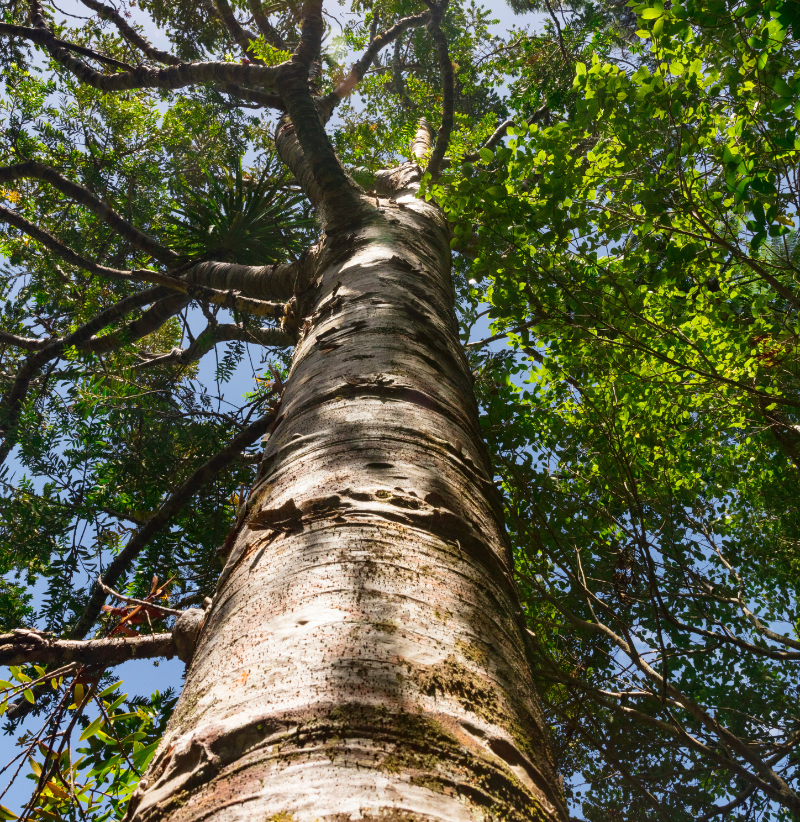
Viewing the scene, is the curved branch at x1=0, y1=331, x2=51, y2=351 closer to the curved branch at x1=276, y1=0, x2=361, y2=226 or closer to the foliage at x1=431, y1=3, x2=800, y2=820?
the curved branch at x1=276, y1=0, x2=361, y2=226

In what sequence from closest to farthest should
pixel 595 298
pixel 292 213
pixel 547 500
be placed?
pixel 595 298
pixel 547 500
pixel 292 213

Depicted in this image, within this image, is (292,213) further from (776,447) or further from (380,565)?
(380,565)

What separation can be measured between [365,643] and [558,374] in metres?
2.82

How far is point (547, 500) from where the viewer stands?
311 cm

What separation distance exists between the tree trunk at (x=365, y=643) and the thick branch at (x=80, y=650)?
0.71 meters

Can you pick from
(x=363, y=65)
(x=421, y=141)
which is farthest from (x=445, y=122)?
(x=363, y=65)

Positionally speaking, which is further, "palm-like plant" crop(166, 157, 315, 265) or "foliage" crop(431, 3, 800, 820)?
"palm-like plant" crop(166, 157, 315, 265)

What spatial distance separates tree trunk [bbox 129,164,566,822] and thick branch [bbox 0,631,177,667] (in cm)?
71

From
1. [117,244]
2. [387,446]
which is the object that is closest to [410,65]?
[117,244]

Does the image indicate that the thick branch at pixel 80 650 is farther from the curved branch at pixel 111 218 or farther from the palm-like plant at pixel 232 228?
the palm-like plant at pixel 232 228

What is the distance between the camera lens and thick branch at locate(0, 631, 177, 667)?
1640mm

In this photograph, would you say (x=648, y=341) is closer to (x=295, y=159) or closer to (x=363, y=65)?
(x=295, y=159)

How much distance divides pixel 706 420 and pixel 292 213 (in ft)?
13.3

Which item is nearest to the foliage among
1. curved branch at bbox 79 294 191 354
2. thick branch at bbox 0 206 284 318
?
thick branch at bbox 0 206 284 318
